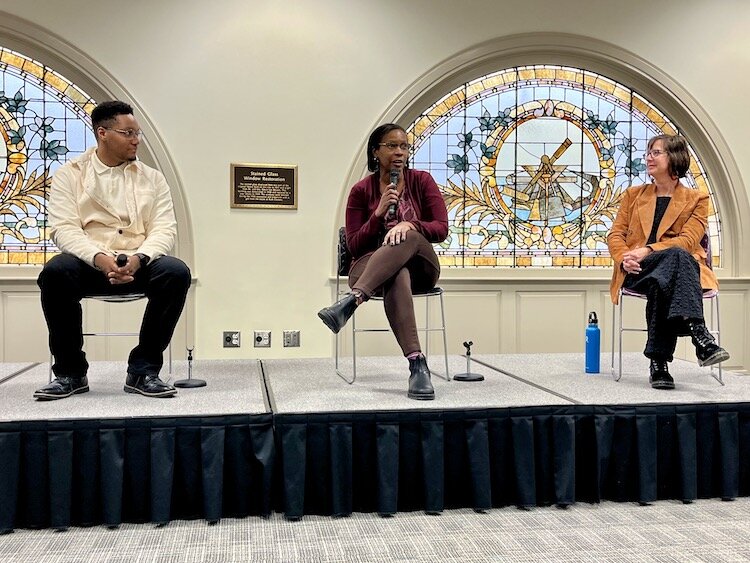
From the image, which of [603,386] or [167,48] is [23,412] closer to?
[603,386]

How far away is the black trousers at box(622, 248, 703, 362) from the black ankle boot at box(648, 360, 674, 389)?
2 centimetres

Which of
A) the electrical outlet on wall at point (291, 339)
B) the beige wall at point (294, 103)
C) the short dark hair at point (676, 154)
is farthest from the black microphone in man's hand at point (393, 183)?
the electrical outlet on wall at point (291, 339)

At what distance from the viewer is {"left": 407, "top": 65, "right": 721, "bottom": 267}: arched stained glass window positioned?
4.68 meters

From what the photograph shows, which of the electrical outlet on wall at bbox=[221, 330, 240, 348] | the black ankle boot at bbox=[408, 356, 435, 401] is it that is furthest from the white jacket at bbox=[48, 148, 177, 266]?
the electrical outlet on wall at bbox=[221, 330, 240, 348]

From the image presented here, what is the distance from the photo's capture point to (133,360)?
8.24 ft

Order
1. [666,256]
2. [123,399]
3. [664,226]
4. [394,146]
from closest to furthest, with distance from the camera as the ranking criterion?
[123,399] < [666,256] < [394,146] < [664,226]

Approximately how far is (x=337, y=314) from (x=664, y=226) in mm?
1466

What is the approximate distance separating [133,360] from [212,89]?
234 centimetres

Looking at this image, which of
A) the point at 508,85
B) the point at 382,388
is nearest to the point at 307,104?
the point at 508,85

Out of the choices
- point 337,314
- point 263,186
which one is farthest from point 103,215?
point 263,186

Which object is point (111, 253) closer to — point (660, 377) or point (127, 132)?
point (127, 132)

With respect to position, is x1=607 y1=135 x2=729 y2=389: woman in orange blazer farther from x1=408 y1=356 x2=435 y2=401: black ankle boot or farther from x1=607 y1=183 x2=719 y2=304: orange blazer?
x1=408 y1=356 x2=435 y2=401: black ankle boot

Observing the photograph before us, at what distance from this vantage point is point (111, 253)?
8.33 feet

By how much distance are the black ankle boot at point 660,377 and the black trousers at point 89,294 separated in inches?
68.9
